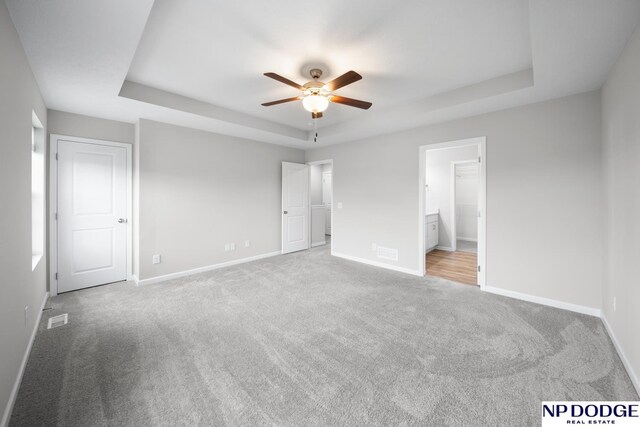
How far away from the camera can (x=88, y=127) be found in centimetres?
351

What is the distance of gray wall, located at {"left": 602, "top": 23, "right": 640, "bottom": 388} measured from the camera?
1.79 metres

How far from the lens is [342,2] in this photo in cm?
176

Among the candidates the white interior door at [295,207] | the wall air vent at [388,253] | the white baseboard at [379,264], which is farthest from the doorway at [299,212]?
the wall air vent at [388,253]

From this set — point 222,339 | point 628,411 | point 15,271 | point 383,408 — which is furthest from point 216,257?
point 628,411

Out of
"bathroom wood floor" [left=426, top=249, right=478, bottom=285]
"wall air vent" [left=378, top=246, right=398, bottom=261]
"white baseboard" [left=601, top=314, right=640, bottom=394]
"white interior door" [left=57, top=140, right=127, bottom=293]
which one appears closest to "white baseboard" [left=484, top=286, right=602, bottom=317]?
"white baseboard" [left=601, top=314, right=640, bottom=394]

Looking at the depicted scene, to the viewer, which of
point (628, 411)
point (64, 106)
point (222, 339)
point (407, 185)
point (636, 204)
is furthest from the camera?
point (407, 185)

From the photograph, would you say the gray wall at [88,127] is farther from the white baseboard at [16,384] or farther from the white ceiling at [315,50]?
the white baseboard at [16,384]

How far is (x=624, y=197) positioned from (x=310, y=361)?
2777mm

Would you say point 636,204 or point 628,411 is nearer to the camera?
point 628,411

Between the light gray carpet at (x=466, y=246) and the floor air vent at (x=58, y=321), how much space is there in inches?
264

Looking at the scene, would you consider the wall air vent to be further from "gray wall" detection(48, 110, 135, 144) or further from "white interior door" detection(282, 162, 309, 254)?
"gray wall" detection(48, 110, 135, 144)

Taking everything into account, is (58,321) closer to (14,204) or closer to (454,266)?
(14,204)

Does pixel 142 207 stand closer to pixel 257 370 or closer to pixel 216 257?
pixel 216 257

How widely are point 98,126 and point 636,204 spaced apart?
224 inches
